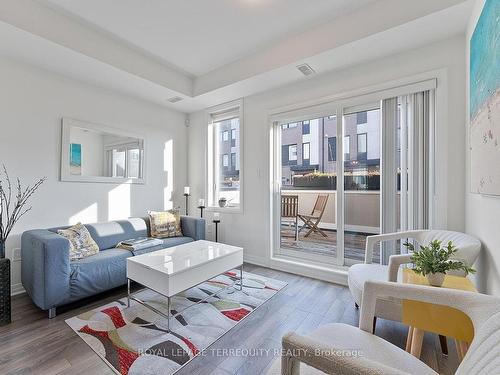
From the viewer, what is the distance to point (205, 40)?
9.21 feet

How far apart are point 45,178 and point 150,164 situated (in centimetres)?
139

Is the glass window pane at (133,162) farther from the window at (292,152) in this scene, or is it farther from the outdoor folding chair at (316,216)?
the outdoor folding chair at (316,216)

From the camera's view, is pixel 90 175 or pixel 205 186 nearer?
pixel 90 175

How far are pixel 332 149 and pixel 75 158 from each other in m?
3.27

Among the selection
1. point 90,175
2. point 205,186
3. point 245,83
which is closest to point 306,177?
point 245,83

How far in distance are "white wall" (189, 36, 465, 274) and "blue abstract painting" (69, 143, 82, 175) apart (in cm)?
180

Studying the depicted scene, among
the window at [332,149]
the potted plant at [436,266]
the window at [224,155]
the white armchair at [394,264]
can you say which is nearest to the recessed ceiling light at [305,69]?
the window at [332,149]

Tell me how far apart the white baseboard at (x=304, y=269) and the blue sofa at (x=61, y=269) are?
5.09ft

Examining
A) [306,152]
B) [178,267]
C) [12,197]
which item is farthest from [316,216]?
[12,197]

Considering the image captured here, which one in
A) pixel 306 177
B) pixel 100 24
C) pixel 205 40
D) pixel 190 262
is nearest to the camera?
pixel 190 262

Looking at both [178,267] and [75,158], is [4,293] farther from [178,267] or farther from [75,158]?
[75,158]

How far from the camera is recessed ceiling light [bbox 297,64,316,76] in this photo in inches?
112

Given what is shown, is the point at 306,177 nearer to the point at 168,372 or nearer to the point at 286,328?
the point at 286,328

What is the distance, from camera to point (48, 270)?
6.80 ft
